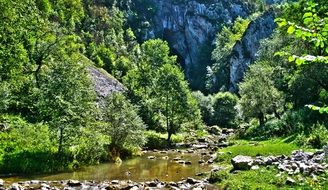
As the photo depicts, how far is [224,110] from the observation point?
111 m

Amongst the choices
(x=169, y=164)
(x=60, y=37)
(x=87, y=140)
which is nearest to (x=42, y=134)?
(x=87, y=140)

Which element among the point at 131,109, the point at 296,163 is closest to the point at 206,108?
the point at 131,109

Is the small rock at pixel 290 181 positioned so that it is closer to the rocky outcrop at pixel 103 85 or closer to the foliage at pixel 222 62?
the rocky outcrop at pixel 103 85

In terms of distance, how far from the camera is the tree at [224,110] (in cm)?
11023

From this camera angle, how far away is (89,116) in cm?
3956

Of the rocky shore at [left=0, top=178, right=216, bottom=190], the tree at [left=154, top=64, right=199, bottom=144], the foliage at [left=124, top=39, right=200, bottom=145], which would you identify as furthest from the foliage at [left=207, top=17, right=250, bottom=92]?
the rocky shore at [left=0, top=178, right=216, bottom=190]

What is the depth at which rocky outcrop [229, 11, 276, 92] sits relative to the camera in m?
152

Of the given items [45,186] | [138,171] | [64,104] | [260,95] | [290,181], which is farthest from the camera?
[260,95]

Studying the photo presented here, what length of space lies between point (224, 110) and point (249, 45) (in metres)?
51.3

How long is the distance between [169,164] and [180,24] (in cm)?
16233

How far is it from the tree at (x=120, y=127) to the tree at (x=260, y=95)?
22863 millimetres

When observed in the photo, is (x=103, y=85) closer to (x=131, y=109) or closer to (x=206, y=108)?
(x=131, y=109)

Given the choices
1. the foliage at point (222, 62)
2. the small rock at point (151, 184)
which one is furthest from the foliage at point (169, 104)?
the foliage at point (222, 62)

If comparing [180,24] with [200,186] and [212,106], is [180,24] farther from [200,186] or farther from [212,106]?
[200,186]
